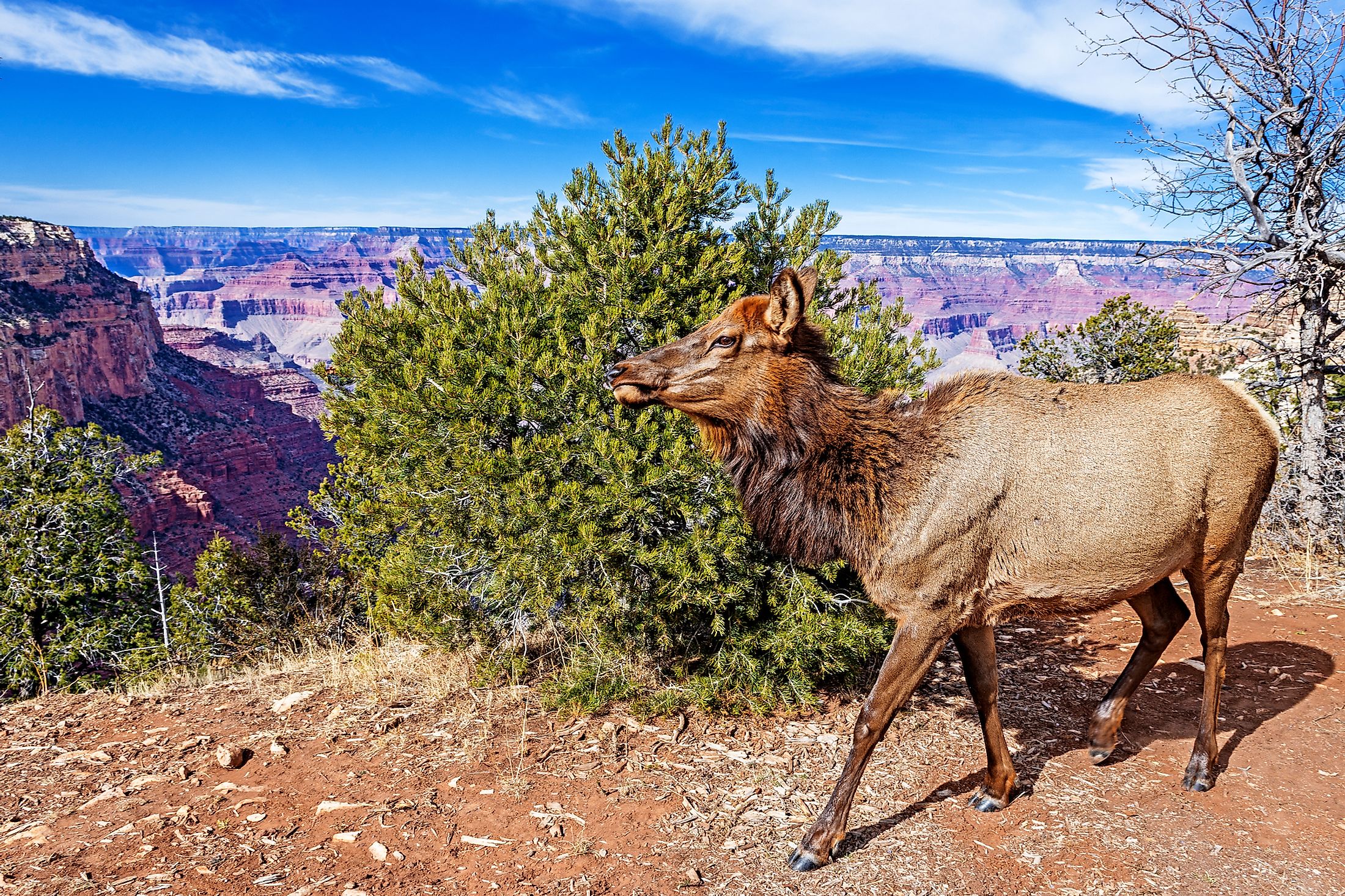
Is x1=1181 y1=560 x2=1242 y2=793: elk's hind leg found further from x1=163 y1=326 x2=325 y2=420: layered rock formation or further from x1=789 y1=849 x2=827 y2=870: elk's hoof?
x1=163 y1=326 x2=325 y2=420: layered rock formation

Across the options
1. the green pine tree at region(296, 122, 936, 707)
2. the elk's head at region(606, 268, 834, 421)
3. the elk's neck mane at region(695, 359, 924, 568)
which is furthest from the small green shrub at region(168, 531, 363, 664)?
the elk's neck mane at region(695, 359, 924, 568)

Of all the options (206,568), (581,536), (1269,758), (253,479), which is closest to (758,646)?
(581,536)

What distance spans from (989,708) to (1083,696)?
241 centimetres

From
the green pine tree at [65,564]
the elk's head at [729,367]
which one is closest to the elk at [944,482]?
the elk's head at [729,367]

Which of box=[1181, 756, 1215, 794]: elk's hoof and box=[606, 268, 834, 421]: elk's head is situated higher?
box=[606, 268, 834, 421]: elk's head

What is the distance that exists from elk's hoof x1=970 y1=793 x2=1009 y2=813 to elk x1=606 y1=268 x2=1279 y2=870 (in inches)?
0.9

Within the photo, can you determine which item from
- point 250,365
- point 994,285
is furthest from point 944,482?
point 994,285

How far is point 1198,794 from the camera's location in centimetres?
482

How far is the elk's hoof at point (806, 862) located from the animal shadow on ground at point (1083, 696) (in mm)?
262

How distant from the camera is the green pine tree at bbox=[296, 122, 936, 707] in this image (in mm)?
5555

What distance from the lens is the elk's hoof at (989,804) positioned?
4.64m

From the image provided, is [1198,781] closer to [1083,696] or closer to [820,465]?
[1083,696]

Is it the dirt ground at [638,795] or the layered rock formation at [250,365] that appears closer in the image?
the dirt ground at [638,795]

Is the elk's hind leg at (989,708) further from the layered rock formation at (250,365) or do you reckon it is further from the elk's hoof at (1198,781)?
the layered rock formation at (250,365)
